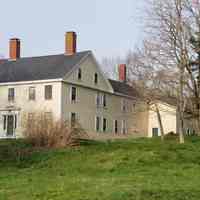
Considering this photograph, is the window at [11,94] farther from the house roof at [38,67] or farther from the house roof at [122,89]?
the house roof at [122,89]

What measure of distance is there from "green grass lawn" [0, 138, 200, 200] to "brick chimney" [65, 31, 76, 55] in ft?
70.6

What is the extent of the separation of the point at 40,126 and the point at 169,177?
11.7 meters

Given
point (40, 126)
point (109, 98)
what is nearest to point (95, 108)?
point (109, 98)

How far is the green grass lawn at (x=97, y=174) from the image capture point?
1169cm

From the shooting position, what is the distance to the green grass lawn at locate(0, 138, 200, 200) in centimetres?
1169

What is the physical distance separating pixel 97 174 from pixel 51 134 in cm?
908

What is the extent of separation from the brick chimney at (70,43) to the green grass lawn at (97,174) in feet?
70.6

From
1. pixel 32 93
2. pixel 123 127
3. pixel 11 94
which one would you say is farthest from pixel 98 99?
pixel 11 94

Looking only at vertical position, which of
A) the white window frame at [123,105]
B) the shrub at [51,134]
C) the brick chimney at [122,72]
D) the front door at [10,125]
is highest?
the brick chimney at [122,72]

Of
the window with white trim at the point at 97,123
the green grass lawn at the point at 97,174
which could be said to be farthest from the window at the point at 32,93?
the green grass lawn at the point at 97,174

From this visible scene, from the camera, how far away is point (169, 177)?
15.9 m

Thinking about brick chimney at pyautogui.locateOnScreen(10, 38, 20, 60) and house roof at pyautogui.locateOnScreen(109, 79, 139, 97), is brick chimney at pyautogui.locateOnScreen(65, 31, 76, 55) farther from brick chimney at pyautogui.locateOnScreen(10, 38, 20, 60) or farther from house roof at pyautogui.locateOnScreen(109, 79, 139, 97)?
house roof at pyautogui.locateOnScreen(109, 79, 139, 97)

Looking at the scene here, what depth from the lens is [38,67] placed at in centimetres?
4634

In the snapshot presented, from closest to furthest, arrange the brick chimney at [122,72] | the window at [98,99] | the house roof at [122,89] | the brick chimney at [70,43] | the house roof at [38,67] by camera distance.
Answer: the house roof at [38,67], the brick chimney at [70,43], the window at [98,99], the house roof at [122,89], the brick chimney at [122,72]
